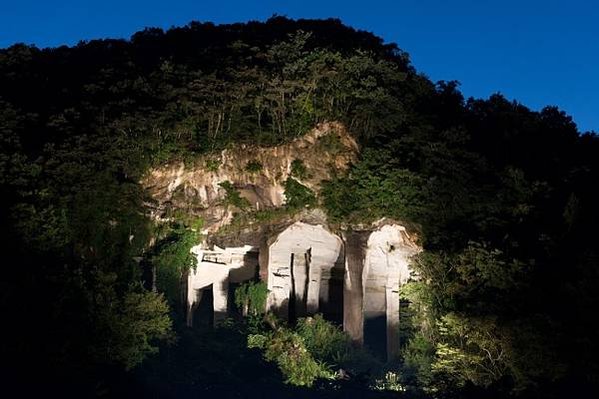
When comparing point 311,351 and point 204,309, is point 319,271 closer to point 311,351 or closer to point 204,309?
point 311,351

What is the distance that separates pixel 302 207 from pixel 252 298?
4365 millimetres

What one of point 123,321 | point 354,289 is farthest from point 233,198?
point 123,321

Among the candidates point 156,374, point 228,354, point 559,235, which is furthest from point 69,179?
point 559,235

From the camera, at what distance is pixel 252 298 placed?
2766 centimetres

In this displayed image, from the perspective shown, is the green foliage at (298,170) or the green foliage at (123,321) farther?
the green foliage at (298,170)

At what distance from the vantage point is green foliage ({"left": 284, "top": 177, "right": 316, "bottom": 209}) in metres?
27.5

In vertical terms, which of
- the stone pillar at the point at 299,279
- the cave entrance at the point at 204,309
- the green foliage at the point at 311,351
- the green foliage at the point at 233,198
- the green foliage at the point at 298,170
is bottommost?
the green foliage at the point at 311,351

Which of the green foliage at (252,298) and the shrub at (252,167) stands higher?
the shrub at (252,167)

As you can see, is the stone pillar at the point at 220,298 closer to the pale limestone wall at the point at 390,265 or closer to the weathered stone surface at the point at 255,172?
the weathered stone surface at the point at 255,172

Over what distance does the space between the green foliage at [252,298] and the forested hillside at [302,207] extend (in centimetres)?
164

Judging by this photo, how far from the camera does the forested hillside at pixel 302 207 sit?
17.8 metres

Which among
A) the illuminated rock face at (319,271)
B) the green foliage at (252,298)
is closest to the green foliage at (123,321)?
the green foliage at (252,298)

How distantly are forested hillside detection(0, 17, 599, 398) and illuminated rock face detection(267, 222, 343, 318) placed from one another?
7.14 feet

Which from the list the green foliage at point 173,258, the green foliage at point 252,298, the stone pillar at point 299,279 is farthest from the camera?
the stone pillar at point 299,279
